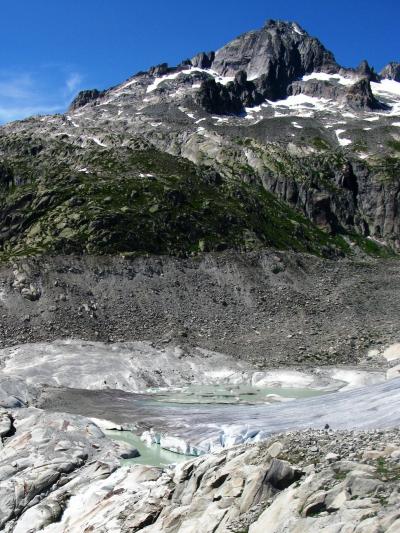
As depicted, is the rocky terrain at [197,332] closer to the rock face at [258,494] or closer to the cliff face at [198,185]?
the rock face at [258,494]

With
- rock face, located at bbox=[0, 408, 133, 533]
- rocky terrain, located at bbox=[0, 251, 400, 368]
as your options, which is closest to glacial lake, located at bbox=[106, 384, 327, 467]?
rock face, located at bbox=[0, 408, 133, 533]

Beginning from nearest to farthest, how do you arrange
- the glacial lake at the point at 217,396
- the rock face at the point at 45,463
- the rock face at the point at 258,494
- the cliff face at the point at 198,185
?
the rock face at the point at 258,494, the rock face at the point at 45,463, the glacial lake at the point at 217,396, the cliff face at the point at 198,185

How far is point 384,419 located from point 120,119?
570 ft

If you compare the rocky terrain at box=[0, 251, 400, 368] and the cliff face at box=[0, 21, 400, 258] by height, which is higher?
the cliff face at box=[0, 21, 400, 258]

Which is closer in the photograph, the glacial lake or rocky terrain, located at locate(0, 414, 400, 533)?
rocky terrain, located at locate(0, 414, 400, 533)

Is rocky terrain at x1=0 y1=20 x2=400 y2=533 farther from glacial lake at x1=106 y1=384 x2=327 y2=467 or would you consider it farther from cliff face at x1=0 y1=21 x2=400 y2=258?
glacial lake at x1=106 y1=384 x2=327 y2=467

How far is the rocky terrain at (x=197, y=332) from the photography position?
20078 millimetres

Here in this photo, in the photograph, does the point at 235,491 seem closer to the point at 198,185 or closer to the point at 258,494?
the point at 258,494

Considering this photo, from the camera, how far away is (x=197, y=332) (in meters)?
66.9

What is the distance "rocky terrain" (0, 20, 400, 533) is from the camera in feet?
65.9

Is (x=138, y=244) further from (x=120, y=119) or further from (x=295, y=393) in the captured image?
(x=120, y=119)

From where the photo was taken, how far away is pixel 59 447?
31422 mm

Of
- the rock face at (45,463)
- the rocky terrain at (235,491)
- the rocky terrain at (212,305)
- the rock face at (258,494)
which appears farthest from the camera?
the rocky terrain at (212,305)

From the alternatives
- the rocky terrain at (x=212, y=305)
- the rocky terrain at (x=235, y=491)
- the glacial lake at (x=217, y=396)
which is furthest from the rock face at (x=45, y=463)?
the rocky terrain at (x=212, y=305)
